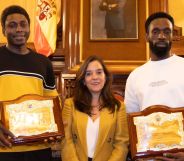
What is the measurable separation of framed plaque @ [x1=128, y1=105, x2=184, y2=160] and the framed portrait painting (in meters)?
2.68

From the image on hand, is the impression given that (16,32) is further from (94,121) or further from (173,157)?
(173,157)

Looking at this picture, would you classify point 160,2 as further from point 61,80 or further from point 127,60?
point 61,80

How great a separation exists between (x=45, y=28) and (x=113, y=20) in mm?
889

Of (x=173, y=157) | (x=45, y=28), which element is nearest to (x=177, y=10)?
(x=45, y=28)

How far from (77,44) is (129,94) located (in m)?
2.33

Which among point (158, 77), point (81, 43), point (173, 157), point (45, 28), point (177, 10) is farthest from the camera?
point (177, 10)

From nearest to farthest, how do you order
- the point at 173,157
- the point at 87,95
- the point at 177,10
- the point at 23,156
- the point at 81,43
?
the point at 173,157 < the point at 23,156 < the point at 87,95 < the point at 81,43 < the point at 177,10

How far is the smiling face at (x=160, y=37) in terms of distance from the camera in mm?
2318

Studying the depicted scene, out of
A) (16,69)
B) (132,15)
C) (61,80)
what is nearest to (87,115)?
(16,69)

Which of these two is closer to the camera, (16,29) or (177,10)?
(16,29)

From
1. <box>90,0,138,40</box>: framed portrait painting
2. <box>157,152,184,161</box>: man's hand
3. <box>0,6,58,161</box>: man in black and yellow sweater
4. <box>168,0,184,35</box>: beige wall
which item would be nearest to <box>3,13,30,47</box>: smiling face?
<box>0,6,58,161</box>: man in black and yellow sweater

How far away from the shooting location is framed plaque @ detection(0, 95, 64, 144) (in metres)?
2.02

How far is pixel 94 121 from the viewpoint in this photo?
2283 mm

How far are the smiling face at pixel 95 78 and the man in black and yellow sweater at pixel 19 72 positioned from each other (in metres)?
0.26
